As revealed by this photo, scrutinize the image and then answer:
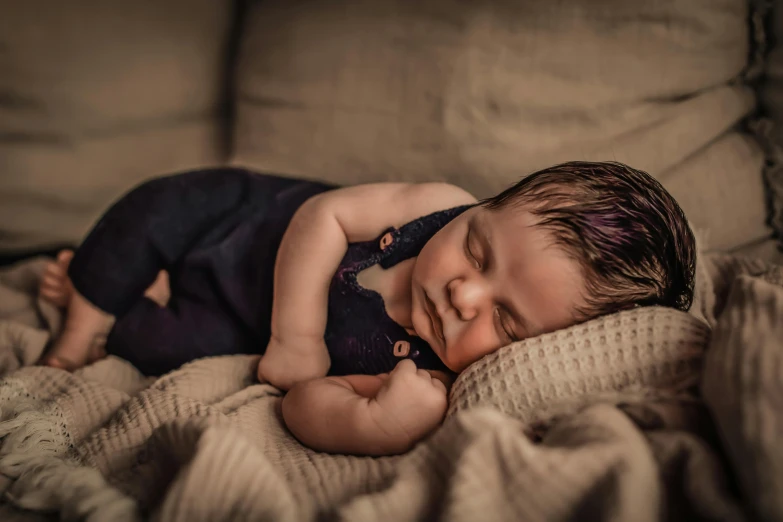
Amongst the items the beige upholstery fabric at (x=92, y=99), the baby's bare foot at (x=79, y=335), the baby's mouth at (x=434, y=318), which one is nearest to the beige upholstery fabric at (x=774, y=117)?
the baby's mouth at (x=434, y=318)

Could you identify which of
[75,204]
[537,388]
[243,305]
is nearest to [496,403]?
[537,388]

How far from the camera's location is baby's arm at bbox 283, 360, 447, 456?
653 mm

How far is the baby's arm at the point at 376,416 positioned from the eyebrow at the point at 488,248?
12 centimetres

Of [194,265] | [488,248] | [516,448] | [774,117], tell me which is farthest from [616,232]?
[194,265]

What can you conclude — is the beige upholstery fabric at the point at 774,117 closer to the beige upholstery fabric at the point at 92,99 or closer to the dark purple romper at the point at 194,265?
the dark purple romper at the point at 194,265

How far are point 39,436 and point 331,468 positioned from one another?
0.33 metres

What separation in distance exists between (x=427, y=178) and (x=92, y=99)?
2.04ft

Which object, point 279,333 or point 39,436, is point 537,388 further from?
point 39,436

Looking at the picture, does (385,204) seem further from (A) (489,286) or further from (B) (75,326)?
(B) (75,326)

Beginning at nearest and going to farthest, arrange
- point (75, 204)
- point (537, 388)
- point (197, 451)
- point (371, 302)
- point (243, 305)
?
point (197, 451) → point (537, 388) → point (371, 302) → point (243, 305) → point (75, 204)

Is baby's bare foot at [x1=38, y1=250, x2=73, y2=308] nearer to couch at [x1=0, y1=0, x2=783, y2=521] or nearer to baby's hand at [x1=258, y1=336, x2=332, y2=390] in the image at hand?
couch at [x1=0, y1=0, x2=783, y2=521]

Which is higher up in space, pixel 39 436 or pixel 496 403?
pixel 496 403

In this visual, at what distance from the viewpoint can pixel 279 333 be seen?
0.82m

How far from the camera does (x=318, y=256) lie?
818 millimetres
